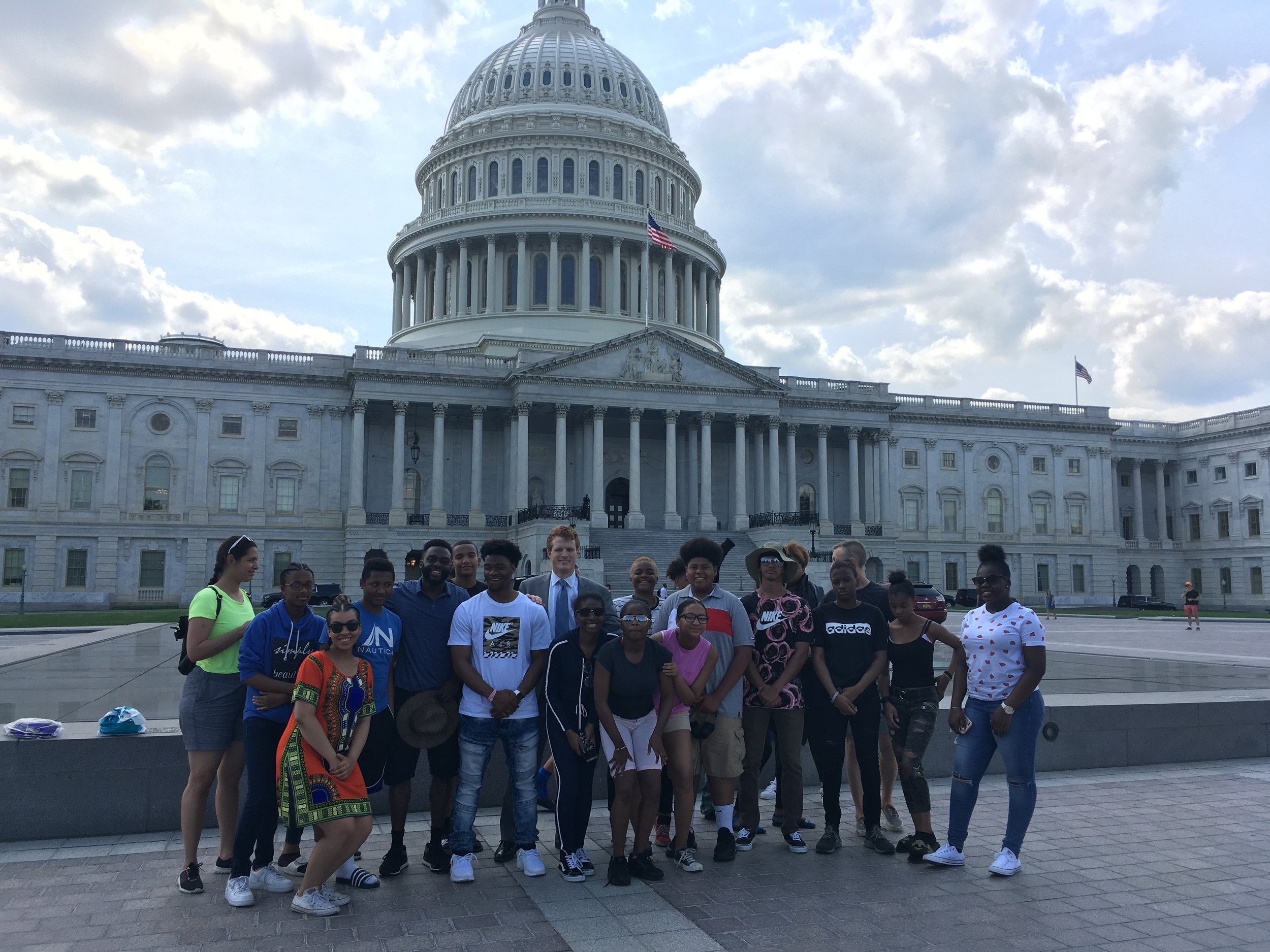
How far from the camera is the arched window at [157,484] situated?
56.3m

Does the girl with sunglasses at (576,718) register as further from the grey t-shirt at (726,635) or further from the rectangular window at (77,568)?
the rectangular window at (77,568)

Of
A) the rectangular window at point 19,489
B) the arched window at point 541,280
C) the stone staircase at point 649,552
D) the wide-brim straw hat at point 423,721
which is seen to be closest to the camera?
the wide-brim straw hat at point 423,721

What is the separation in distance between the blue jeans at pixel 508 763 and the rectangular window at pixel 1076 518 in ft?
238

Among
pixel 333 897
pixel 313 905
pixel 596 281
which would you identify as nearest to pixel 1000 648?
pixel 333 897

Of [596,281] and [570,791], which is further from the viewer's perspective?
[596,281]

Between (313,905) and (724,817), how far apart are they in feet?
11.5

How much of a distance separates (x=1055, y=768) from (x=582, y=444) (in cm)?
4952

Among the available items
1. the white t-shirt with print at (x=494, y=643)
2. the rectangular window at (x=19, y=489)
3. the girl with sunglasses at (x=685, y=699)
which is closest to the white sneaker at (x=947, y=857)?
the girl with sunglasses at (x=685, y=699)

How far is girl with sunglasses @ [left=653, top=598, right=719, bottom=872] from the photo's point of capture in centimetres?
847

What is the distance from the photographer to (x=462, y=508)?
60.8 metres

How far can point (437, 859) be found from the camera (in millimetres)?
8352

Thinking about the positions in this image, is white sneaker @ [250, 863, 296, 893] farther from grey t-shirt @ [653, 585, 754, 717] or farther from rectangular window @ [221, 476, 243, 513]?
rectangular window @ [221, 476, 243, 513]

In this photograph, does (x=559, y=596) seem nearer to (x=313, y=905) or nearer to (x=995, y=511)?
(x=313, y=905)

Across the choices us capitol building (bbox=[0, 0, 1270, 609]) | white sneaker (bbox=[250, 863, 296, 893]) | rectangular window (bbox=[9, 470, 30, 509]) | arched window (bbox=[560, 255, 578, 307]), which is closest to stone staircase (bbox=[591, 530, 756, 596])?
us capitol building (bbox=[0, 0, 1270, 609])
